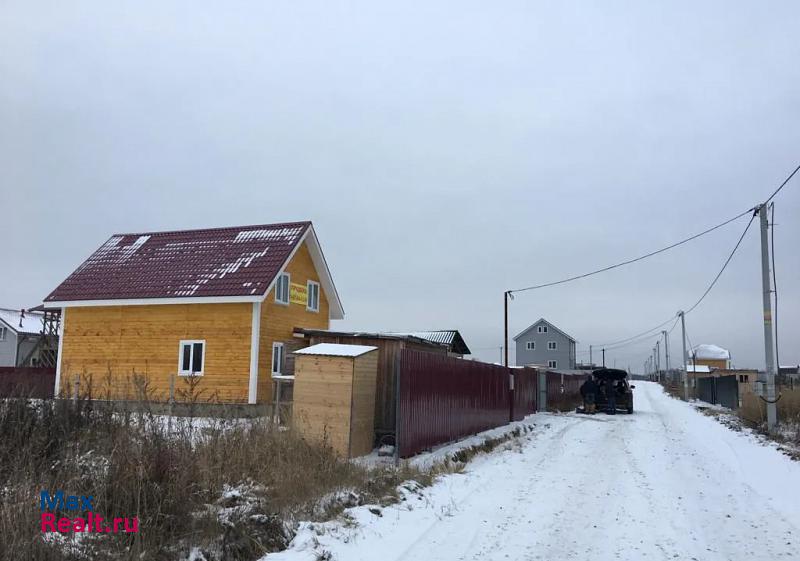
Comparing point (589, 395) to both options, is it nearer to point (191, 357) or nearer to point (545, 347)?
point (191, 357)

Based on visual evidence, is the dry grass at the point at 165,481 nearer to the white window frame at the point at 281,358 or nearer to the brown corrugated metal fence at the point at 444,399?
the brown corrugated metal fence at the point at 444,399

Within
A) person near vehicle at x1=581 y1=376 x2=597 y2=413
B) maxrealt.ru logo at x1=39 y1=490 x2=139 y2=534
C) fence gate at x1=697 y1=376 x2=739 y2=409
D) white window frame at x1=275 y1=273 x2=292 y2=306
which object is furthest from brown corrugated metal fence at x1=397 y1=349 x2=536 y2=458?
fence gate at x1=697 y1=376 x2=739 y2=409

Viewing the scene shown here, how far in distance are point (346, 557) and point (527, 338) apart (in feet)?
269

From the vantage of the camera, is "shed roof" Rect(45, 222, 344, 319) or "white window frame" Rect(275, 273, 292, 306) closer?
"shed roof" Rect(45, 222, 344, 319)

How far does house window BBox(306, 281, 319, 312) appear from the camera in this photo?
85.3ft

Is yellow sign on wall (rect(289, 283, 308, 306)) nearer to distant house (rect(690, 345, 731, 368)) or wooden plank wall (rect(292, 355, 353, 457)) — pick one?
wooden plank wall (rect(292, 355, 353, 457))

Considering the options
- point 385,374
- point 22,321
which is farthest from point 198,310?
point 22,321

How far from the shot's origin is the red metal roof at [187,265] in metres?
22.3

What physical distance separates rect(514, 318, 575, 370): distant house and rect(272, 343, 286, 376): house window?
6291 cm

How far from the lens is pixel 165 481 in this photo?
20.2 feet

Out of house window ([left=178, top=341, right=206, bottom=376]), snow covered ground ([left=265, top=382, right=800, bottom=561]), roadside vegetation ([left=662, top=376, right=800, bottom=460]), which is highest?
house window ([left=178, top=341, right=206, bottom=376])

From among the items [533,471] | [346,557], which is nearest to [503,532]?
[346,557]

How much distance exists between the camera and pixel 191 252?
25172 mm

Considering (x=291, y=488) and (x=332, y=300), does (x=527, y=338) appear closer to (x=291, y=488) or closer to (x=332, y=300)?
(x=332, y=300)
